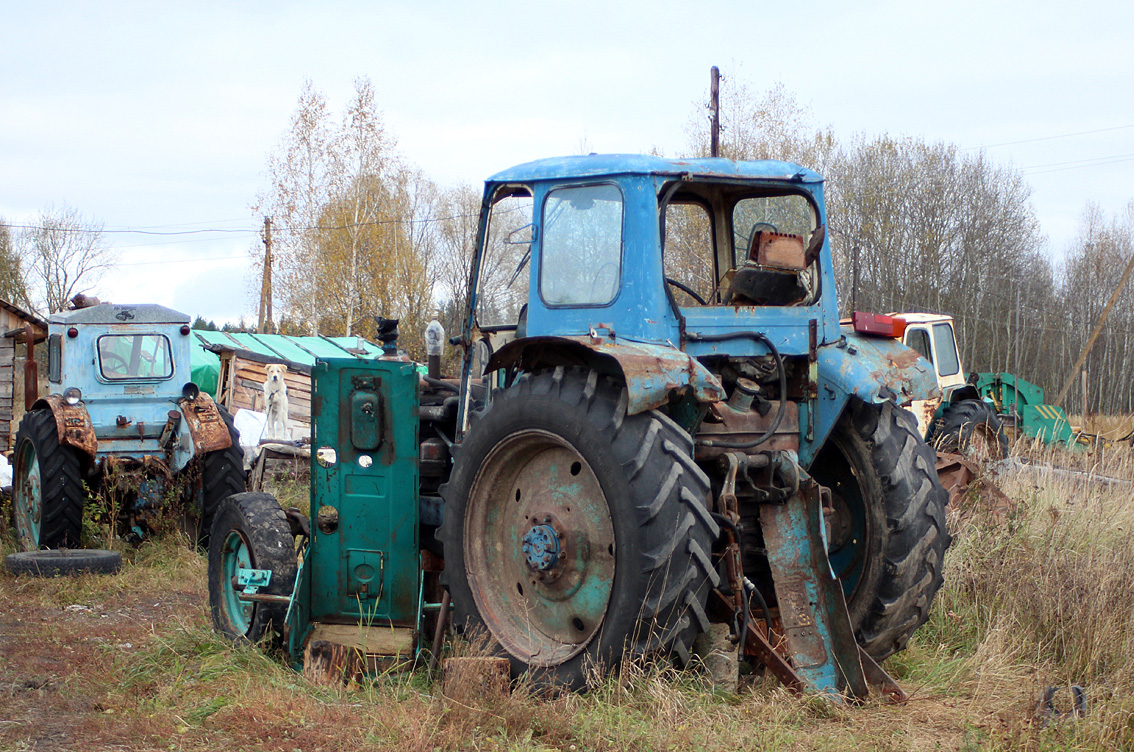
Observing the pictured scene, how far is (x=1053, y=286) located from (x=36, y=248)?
4322cm

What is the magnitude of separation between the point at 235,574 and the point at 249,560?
0.99 feet

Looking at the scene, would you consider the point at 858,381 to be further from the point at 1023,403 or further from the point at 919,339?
the point at 1023,403

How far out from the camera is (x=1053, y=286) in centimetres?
4162

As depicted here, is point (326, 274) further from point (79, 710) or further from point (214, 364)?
point (79, 710)

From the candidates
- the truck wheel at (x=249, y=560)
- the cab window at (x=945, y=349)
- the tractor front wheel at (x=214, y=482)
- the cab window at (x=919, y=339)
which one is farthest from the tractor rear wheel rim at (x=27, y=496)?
the cab window at (x=945, y=349)

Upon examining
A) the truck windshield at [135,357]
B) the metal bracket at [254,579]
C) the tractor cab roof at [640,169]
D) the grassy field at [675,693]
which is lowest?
the grassy field at [675,693]

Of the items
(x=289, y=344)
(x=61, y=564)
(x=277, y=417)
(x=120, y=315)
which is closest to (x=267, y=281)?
(x=289, y=344)

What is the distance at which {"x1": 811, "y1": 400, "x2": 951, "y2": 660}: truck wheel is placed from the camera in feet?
15.6

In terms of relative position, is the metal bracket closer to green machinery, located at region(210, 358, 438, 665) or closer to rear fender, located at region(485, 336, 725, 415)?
green machinery, located at region(210, 358, 438, 665)

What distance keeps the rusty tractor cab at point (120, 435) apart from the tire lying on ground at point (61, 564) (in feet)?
2.57

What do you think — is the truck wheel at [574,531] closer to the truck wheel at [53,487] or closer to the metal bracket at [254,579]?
the metal bracket at [254,579]

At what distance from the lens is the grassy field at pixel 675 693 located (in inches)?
157

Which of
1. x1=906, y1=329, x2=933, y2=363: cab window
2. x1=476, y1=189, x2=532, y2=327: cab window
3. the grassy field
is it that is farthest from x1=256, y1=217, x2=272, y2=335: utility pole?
x1=476, y1=189, x2=532, y2=327: cab window

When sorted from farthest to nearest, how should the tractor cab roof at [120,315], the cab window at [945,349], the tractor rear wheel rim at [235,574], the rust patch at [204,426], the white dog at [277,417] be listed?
1. the white dog at [277,417]
2. the cab window at [945,349]
3. the tractor cab roof at [120,315]
4. the rust patch at [204,426]
5. the tractor rear wheel rim at [235,574]
